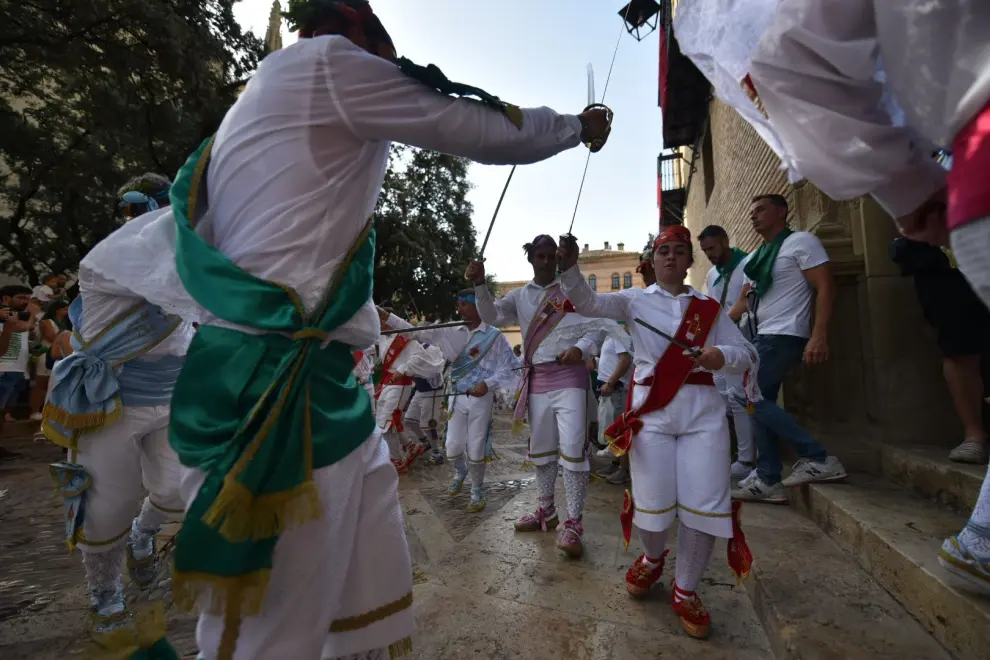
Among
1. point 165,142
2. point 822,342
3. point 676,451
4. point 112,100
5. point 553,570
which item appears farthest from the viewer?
point 165,142

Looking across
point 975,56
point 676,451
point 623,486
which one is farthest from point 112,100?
point 975,56

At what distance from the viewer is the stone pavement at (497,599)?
8.09ft

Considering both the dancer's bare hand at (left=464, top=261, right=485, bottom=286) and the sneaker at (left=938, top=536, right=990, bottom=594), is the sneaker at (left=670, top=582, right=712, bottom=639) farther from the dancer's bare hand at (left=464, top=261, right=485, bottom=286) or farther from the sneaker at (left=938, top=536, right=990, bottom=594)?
the dancer's bare hand at (left=464, top=261, right=485, bottom=286)

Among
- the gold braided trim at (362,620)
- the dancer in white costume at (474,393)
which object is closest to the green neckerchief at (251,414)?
the gold braided trim at (362,620)

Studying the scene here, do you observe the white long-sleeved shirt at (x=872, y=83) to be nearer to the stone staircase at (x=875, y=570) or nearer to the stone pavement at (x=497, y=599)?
the stone staircase at (x=875, y=570)

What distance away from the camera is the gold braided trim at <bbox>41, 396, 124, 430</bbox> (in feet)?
8.24

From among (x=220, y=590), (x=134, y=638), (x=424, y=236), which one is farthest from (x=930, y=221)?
(x=424, y=236)

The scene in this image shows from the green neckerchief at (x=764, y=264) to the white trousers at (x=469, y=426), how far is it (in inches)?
103

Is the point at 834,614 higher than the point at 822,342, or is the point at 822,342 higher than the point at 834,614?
the point at 822,342

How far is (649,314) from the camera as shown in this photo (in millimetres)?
3061

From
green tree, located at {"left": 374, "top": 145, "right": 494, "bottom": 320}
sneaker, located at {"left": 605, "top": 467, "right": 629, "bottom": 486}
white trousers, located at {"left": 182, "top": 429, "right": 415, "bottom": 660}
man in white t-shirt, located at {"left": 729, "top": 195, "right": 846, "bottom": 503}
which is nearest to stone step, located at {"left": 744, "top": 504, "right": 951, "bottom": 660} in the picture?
man in white t-shirt, located at {"left": 729, "top": 195, "right": 846, "bottom": 503}

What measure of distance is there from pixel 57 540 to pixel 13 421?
8180 mm

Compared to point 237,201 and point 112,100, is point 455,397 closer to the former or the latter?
point 237,201

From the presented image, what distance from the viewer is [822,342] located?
12.2 feet
